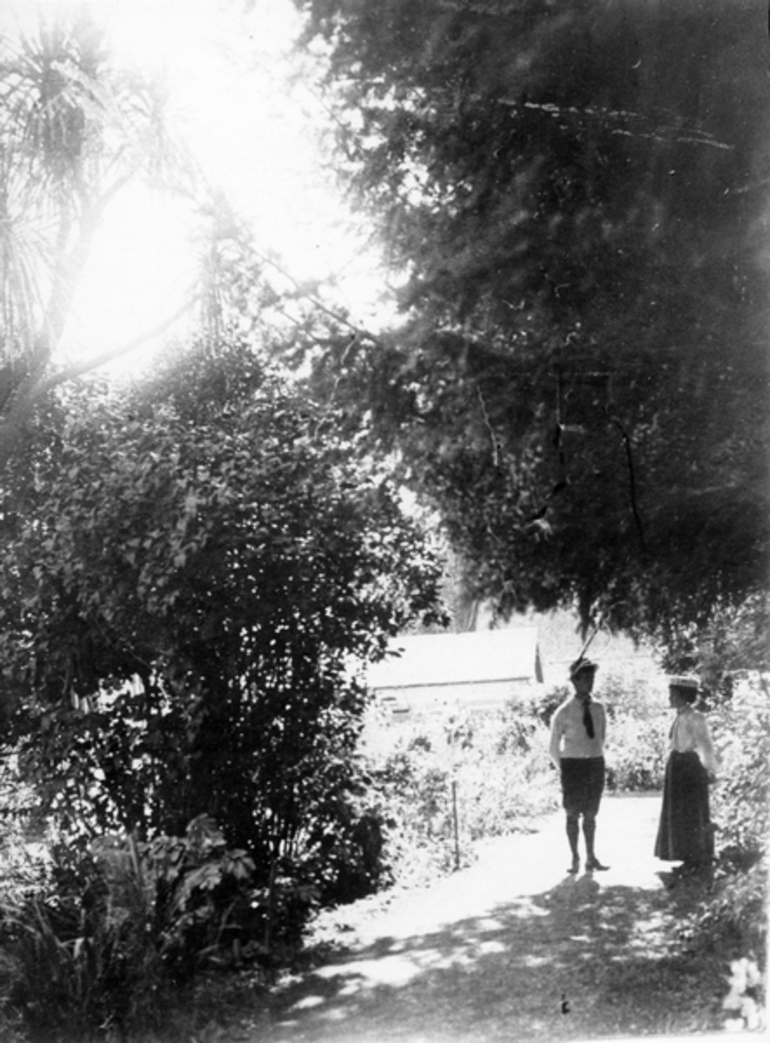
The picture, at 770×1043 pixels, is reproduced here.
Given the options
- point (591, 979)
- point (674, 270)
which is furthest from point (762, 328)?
point (591, 979)

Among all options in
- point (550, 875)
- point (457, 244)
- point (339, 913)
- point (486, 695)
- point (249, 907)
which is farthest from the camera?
point (486, 695)

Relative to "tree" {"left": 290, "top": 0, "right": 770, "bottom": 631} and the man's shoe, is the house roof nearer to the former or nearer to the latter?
the man's shoe

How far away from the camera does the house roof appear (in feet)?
31.0

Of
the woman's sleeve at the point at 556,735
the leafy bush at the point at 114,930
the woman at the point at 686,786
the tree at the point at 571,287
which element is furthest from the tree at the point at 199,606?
the woman at the point at 686,786

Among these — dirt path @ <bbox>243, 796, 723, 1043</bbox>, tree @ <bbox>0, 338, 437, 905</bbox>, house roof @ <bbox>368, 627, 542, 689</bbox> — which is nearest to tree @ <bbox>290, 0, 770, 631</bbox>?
tree @ <bbox>0, 338, 437, 905</bbox>

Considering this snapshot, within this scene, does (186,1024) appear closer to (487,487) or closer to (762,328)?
(487,487)

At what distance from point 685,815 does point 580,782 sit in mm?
743

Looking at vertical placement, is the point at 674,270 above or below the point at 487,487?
above

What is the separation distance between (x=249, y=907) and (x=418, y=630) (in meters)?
2.22

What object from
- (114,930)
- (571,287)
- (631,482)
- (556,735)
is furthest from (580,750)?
(571,287)

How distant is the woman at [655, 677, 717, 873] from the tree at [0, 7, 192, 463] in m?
4.69

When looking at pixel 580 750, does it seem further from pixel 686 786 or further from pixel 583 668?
pixel 686 786

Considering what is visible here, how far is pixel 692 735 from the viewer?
710 cm

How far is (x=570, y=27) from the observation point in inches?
174
